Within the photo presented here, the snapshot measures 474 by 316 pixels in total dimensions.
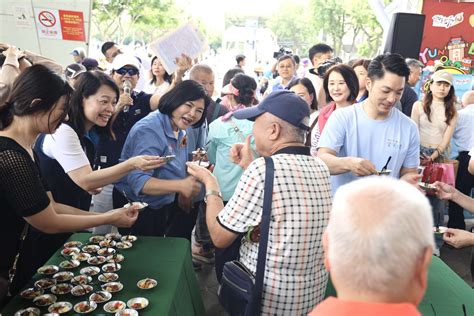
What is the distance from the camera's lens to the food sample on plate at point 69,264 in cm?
206

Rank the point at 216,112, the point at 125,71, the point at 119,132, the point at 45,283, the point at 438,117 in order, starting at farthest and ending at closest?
the point at 438,117 → the point at 216,112 → the point at 125,71 → the point at 119,132 → the point at 45,283

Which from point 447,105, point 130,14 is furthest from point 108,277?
point 130,14

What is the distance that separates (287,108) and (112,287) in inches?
47.3

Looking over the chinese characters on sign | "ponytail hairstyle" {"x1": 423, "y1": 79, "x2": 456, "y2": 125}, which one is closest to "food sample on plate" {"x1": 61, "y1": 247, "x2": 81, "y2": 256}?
"ponytail hairstyle" {"x1": 423, "y1": 79, "x2": 456, "y2": 125}

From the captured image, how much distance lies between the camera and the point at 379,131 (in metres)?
2.61

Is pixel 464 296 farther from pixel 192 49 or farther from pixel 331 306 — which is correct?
Result: pixel 192 49

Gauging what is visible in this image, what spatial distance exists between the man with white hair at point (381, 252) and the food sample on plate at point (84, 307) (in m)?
1.17

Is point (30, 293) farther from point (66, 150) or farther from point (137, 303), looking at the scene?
point (66, 150)

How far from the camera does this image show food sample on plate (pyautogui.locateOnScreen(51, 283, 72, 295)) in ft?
5.97

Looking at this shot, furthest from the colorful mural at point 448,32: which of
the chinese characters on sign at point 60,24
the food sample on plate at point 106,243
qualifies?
the food sample on plate at point 106,243

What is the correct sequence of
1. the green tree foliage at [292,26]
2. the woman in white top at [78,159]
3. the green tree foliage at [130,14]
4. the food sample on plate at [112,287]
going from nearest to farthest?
1. the food sample on plate at [112,287]
2. the woman in white top at [78,159]
3. the green tree foliage at [130,14]
4. the green tree foliage at [292,26]

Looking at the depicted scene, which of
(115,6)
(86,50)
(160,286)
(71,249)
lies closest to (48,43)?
(86,50)

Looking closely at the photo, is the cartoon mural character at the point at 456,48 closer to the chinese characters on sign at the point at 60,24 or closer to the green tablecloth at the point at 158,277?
the chinese characters on sign at the point at 60,24

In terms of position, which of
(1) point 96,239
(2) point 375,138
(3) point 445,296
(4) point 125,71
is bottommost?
(3) point 445,296
